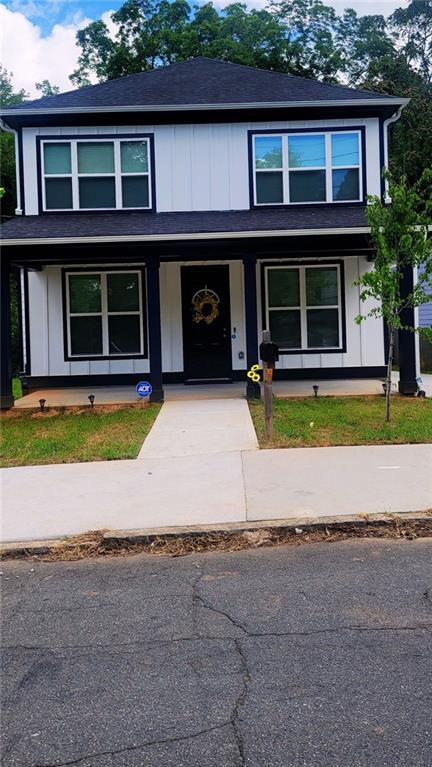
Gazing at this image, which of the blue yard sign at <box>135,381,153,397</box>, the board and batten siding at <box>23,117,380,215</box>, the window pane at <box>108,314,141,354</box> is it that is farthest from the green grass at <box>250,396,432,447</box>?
the board and batten siding at <box>23,117,380,215</box>

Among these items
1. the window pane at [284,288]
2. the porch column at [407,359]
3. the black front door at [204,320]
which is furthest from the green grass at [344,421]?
the window pane at [284,288]

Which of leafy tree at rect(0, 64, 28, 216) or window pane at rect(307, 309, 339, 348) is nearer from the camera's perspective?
window pane at rect(307, 309, 339, 348)

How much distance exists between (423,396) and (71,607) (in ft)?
31.2

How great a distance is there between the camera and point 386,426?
9305 mm

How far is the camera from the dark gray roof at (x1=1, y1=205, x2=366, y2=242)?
12.0m

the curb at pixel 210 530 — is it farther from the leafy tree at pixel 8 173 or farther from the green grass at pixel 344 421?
the leafy tree at pixel 8 173

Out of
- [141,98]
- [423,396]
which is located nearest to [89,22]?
[141,98]

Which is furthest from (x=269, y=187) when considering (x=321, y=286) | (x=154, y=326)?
(x=154, y=326)

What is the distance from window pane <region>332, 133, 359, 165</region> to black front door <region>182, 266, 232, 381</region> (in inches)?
134

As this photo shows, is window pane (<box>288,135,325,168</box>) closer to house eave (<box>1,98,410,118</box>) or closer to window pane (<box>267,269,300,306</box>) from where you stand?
house eave (<box>1,98,410,118</box>)

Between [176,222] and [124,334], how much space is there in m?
3.10

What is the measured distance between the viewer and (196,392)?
1342 centimetres

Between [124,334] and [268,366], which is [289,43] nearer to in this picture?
[124,334]

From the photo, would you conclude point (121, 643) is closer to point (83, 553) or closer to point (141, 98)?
point (83, 553)
